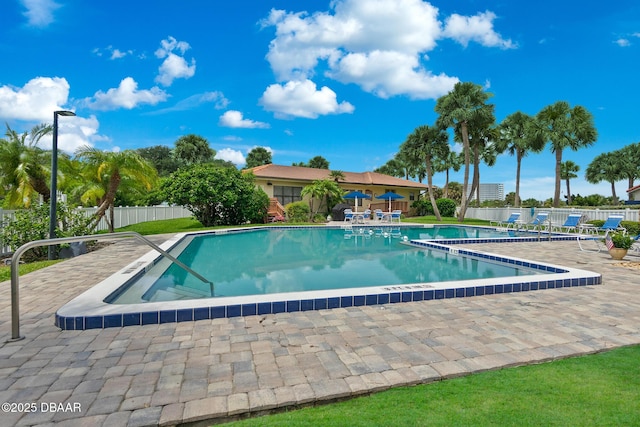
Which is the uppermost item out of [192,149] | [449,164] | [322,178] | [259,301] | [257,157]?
[257,157]

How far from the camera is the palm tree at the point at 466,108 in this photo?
77.8 feet

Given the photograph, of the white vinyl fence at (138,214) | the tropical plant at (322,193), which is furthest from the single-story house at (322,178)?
the white vinyl fence at (138,214)

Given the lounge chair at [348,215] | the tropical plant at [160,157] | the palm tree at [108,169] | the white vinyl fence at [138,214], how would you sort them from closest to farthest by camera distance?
the palm tree at [108,169] < the white vinyl fence at [138,214] < the lounge chair at [348,215] < the tropical plant at [160,157]

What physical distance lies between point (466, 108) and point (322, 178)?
11.4 meters

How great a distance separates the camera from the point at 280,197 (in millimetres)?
26594

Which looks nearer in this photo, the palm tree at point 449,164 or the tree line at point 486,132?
the tree line at point 486,132

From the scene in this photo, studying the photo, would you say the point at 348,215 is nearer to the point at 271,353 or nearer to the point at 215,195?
the point at 215,195

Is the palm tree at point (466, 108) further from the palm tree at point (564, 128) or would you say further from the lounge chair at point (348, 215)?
the lounge chair at point (348, 215)

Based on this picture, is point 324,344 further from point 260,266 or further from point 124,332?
point 260,266

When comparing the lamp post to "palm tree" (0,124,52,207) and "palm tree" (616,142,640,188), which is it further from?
"palm tree" (616,142,640,188)

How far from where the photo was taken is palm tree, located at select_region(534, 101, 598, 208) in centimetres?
2448

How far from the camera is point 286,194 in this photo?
26.9 metres

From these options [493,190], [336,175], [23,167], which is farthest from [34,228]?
[493,190]

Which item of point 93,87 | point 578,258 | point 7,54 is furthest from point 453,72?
point 7,54
